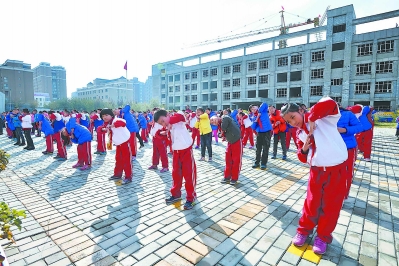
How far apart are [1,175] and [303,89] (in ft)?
133

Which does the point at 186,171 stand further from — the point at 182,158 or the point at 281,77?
the point at 281,77

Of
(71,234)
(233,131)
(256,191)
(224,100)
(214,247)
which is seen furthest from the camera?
(224,100)

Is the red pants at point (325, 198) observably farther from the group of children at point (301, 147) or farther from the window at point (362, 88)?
the window at point (362, 88)

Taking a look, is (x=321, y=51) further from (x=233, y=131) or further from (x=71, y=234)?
(x=71, y=234)

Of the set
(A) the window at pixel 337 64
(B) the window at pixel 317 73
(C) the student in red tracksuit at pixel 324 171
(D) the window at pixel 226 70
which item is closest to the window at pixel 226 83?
(D) the window at pixel 226 70

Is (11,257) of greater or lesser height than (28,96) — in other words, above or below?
below

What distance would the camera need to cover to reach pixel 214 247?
2969mm

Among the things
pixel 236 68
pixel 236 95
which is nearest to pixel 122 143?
pixel 236 95

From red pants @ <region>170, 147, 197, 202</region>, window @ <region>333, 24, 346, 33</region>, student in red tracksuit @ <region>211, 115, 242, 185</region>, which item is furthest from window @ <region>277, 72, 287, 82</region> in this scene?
red pants @ <region>170, 147, 197, 202</region>

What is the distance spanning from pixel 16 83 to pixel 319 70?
84.3 meters

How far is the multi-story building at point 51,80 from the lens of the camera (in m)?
99.5

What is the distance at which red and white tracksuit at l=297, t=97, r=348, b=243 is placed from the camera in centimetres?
271

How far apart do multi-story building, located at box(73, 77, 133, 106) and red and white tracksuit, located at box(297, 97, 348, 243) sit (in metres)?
103

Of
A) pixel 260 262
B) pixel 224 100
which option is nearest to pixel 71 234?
pixel 260 262
